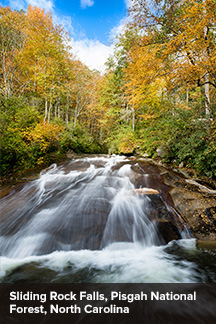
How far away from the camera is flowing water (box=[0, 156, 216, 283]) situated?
2.65 meters

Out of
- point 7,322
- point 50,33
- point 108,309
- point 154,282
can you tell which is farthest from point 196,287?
point 50,33

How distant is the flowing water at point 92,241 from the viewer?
265 cm

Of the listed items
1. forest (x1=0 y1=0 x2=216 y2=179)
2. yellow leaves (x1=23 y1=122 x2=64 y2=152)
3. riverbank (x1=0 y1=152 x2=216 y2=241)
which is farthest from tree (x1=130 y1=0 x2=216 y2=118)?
yellow leaves (x1=23 y1=122 x2=64 y2=152)

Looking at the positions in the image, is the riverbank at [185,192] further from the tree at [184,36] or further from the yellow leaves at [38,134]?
the tree at [184,36]

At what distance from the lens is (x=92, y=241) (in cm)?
332

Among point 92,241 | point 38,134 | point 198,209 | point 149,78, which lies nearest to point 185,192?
point 198,209

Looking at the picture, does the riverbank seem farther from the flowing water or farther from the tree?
the tree

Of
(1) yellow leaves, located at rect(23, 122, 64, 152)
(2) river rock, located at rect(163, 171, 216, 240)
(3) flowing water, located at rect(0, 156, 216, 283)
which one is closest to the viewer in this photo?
(3) flowing water, located at rect(0, 156, 216, 283)

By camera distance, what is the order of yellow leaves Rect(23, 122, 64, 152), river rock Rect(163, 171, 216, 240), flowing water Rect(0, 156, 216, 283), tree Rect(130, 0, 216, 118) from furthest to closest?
yellow leaves Rect(23, 122, 64, 152), tree Rect(130, 0, 216, 118), river rock Rect(163, 171, 216, 240), flowing water Rect(0, 156, 216, 283)

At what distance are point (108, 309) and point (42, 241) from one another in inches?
80.0

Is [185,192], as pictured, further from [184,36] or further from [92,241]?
[184,36]

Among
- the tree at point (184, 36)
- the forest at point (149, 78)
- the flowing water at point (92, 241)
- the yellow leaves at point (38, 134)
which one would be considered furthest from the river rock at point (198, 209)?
the yellow leaves at point (38, 134)

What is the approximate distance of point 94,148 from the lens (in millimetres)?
16109

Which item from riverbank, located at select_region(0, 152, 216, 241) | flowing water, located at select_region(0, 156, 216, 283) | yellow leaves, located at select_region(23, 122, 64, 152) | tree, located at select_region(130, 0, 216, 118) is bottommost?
flowing water, located at select_region(0, 156, 216, 283)
